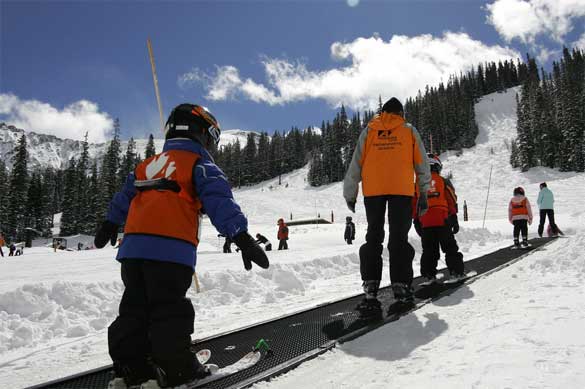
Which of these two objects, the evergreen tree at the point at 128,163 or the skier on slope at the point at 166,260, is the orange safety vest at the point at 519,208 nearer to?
the skier on slope at the point at 166,260

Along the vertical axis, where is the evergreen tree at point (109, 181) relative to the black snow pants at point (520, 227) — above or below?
above

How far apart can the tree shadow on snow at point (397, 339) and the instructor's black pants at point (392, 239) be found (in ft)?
2.11

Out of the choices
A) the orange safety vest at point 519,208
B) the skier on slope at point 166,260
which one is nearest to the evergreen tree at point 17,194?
the orange safety vest at point 519,208

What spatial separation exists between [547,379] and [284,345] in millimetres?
1653

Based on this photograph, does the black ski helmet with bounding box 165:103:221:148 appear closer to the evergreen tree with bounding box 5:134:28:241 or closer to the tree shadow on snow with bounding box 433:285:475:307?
the tree shadow on snow with bounding box 433:285:475:307

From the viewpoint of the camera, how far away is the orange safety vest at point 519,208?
948 centimetres

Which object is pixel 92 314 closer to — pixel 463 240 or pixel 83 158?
pixel 463 240

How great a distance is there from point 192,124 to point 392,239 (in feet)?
7.78

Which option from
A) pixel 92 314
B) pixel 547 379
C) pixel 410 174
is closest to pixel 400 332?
pixel 547 379

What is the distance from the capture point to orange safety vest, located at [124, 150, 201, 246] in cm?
220

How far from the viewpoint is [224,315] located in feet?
15.0

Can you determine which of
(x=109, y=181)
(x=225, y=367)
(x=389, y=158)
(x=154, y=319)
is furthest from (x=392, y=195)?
(x=109, y=181)

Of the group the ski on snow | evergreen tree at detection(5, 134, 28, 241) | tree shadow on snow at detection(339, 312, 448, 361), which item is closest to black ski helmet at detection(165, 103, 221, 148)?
the ski on snow

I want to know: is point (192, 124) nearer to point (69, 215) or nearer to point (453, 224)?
point (453, 224)
